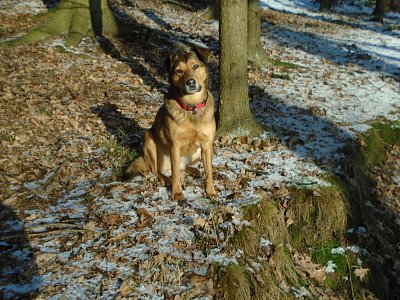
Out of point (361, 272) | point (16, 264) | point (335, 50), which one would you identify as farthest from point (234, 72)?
point (335, 50)

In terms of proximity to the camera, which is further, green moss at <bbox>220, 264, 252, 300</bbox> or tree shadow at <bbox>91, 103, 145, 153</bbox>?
tree shadow at <bbox>91, 103, 145, 153</bbox>

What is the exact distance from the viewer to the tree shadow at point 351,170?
4.97 m

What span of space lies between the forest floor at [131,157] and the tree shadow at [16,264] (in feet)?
0.05

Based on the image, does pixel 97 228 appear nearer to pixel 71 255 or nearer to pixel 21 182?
pixel 71 255

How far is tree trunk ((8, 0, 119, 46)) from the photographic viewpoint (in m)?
10.4

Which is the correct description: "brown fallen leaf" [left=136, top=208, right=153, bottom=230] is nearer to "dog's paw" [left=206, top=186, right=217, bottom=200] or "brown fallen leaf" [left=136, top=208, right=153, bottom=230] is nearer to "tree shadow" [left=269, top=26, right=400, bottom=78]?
"dog's paw" [left=206, top=186, right=217, bottom=200]

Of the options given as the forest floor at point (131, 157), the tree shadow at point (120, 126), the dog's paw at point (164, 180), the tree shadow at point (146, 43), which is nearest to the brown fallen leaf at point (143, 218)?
the forest floor at point (131, 157)

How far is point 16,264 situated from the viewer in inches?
150

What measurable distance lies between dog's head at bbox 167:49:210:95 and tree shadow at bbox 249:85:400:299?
7.87 feet

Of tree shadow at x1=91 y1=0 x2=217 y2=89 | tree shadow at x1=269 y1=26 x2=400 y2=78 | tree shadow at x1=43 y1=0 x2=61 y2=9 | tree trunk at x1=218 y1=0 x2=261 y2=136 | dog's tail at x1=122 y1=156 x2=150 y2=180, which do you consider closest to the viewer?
dog's tail at x1=122 y1=156 x2=150 y2=180

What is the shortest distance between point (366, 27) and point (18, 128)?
17589 millimetres

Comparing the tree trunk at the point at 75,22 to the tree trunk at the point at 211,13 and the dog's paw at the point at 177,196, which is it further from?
the dog's paw at the point at 177,196

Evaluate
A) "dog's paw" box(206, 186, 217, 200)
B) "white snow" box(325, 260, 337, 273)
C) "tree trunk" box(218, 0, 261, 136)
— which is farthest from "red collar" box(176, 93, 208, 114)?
"white snow" box(325, 260, 337, 273)

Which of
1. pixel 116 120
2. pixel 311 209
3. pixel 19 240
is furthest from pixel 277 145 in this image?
pixel 19 240
